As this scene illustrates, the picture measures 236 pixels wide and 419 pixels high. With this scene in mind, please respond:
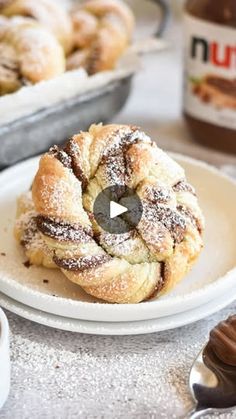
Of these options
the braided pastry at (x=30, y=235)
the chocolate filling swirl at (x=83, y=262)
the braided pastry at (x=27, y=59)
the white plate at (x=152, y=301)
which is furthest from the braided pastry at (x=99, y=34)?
the chocolate filling swirl at (x=83, y=262)

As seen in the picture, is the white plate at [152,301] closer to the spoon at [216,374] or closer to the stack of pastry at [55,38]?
the spoon at [216,374]

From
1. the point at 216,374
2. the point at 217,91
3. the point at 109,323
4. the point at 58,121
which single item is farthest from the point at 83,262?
the point at 217,91

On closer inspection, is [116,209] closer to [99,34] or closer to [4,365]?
[4,365]

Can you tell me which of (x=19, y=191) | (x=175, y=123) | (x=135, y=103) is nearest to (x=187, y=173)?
(x=19, y=191)

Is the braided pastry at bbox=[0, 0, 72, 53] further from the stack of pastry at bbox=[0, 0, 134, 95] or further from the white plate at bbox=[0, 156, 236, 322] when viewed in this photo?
the white plate at bbox=[0, 156, 236, 322]
